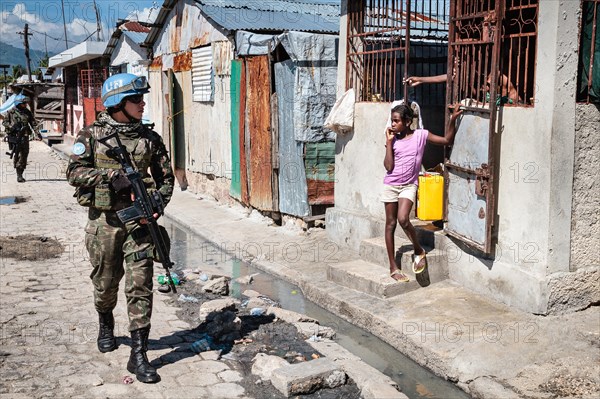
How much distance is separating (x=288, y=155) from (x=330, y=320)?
385 centimetres

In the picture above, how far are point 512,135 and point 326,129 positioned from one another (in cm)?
406

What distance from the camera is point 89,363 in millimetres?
4934

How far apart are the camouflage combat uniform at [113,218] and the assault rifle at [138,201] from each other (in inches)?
3.2

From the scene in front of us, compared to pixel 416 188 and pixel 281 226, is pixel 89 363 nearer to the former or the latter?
pixel 416 188

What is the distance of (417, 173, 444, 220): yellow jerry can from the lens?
6.77 metres

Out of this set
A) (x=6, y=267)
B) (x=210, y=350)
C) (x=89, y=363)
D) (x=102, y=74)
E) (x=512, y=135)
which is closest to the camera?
(x=89, y=363)

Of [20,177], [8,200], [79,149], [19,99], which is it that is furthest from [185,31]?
[79,149]

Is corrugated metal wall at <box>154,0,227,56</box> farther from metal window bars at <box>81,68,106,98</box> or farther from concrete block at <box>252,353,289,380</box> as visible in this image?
metal window bars at <box>81,68,106,98</box>

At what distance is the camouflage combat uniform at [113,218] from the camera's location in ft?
15.3

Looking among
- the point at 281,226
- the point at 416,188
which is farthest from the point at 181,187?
the point at 416,188

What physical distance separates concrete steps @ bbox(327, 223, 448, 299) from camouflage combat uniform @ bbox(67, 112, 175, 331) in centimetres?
255

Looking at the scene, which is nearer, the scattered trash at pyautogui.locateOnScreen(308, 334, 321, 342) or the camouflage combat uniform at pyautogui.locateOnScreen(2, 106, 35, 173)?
the scattered trash at pyautogui.locateOnScreen(308, 334, 321, 342)

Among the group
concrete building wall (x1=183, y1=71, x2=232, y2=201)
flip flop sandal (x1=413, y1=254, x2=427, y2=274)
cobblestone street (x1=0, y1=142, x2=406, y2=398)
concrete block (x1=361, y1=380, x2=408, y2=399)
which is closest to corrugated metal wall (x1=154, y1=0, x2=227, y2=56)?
concrete building wall (x1=183, y1=71, x2=232, y2=201)

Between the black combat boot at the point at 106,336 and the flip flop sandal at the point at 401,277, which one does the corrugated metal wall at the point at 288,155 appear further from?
the black combat boot at the point at 106,336
